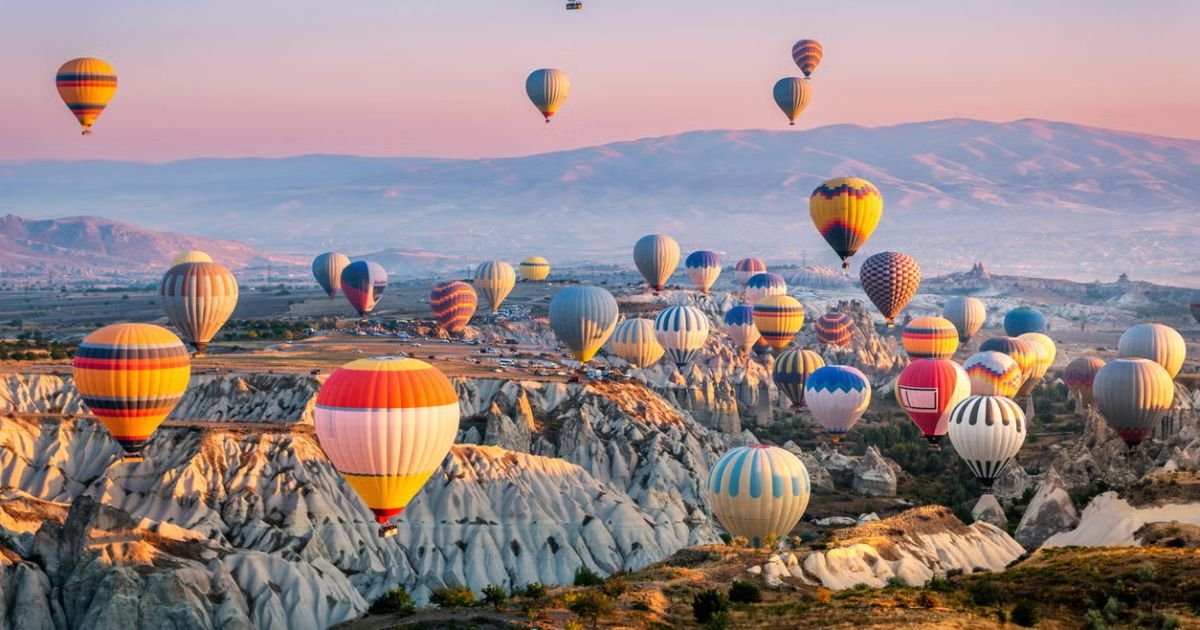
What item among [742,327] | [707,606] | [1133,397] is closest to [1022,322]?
[742,327]

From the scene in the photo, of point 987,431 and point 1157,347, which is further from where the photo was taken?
point 1157,347

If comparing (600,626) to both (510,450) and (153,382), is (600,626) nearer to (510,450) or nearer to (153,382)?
(153,382)

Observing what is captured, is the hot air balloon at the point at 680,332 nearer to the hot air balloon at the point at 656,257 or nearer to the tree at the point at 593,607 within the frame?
the hot air balloon at the point at 656,257

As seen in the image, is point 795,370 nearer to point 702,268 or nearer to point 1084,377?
point 1084,377

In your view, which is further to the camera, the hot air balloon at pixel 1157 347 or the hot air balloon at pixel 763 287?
the hot air balloon at pixel 763 287

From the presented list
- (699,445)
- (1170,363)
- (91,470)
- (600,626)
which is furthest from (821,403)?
(600,626)

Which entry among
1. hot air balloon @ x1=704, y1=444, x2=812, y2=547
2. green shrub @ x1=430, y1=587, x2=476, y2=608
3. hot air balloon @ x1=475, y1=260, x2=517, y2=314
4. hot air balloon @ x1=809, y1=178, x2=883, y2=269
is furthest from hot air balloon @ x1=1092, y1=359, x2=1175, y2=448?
hot air balloon @ x1=475, y1=260, x2=517, y2=314

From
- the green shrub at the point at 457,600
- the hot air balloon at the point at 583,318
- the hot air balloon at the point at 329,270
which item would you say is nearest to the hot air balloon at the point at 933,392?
the hot air balloon at the point at 583,318
